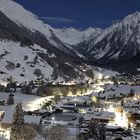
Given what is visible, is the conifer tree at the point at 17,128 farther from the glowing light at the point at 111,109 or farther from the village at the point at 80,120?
the glowing light at the point at 111,109

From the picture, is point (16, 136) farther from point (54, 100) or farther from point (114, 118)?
point (54, 100)

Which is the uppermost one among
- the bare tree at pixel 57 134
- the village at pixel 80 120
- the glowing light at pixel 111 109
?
the glowing light at pixel 111 109

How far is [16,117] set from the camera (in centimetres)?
8681

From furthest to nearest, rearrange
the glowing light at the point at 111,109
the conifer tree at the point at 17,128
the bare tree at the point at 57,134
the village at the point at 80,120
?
the glowing light at the point at 111,109 < the village at the point at 80,120 < the bare tree at the point at 57,134 < the conifer tree at the point at 17,128

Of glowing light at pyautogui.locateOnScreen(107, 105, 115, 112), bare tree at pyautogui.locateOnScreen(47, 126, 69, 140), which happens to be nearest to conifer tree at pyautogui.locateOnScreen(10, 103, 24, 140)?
bare tree at pyautogui.locateOnScreen(47, 126, 69, 140)

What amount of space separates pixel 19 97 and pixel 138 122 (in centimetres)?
8275

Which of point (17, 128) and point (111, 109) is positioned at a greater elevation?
point (111, 109)

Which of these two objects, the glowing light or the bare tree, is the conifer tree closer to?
the bare tree

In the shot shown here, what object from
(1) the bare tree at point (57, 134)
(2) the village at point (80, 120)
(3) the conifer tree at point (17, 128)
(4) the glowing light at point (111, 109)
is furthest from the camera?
(4) the glowing light at point (111, 109)

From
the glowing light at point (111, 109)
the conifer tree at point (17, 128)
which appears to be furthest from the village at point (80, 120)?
the conifer tree at point (17, 128)

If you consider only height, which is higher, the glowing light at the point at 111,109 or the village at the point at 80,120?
the glowing light at the point at 111,109

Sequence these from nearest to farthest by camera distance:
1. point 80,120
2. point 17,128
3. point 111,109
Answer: point 17,128, point 80,120, point 111,109

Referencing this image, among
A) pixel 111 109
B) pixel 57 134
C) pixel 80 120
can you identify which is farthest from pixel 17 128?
pixel 111 109

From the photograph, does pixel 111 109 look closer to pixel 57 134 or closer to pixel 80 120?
pixel 80 120
